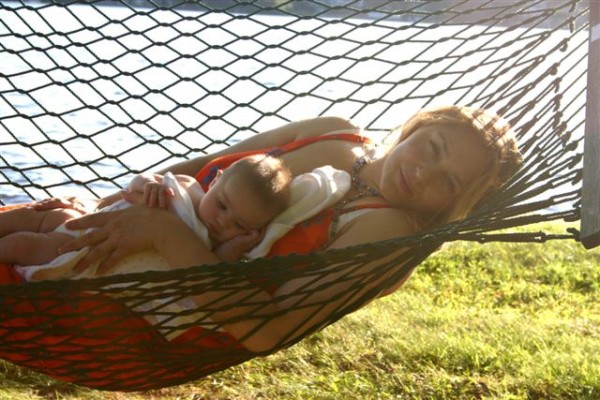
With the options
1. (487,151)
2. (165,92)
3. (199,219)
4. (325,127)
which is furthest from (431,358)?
(165,92)

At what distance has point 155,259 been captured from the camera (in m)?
1.64

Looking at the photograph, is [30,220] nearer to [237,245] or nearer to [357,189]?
[237,245]

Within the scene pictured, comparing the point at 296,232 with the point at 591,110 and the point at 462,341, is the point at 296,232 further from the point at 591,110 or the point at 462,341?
the point at 462,341

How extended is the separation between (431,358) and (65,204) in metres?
1.33

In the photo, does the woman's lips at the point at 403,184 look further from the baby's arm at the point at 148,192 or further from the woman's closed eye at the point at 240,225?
the baby's arm at the point at 148,192

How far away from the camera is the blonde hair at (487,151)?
1.71 metres

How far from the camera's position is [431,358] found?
2719 mm

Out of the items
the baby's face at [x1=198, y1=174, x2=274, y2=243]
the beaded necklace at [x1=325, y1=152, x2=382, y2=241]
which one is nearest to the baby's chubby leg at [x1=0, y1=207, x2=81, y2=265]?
the baby's face at [x1=198, y1=174, x2=274, y2=243]

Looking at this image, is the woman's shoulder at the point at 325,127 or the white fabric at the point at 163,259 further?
the woman's shoulder at the point at 325,127

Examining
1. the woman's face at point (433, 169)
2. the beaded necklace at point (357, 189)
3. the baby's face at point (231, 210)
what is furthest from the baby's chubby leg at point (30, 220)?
the woman's face at point (433, 169)

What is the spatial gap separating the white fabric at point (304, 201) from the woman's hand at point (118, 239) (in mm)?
166

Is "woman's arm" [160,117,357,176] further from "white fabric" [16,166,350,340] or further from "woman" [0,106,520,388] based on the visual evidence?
"white fabric" [16,166,350,340]

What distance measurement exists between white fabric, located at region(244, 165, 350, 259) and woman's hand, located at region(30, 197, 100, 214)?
0.35 m

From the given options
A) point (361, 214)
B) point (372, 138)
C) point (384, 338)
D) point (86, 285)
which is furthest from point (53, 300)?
point (384, 338)
